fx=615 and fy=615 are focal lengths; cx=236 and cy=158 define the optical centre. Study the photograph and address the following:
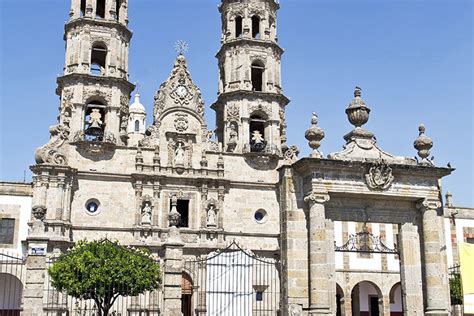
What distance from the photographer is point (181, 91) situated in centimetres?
3525

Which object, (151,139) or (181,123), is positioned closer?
(151,139)

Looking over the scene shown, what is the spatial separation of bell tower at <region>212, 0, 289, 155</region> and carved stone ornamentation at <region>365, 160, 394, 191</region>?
18277 millimetres

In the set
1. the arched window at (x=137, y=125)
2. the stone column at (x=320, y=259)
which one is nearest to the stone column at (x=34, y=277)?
the stone column at (x=320, y=259)

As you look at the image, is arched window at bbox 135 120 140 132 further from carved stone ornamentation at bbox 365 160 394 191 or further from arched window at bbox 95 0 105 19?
carved stone ornamentation at bbox 365 160 394 191

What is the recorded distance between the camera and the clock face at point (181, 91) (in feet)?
115

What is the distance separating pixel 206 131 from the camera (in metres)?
34.7

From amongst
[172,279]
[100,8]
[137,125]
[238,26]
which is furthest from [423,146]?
[137,125]

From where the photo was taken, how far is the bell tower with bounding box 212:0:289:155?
35.4 meters

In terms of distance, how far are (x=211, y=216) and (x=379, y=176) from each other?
57.3 ft

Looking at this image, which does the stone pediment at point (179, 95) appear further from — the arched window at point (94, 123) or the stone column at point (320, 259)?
the stone column at point (320, 259)

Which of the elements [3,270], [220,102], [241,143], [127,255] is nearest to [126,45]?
[220,102]

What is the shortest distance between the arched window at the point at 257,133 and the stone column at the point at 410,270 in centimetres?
1866

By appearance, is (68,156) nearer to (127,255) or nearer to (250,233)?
(250,233)

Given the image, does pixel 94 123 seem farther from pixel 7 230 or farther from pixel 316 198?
pixel 316 198
